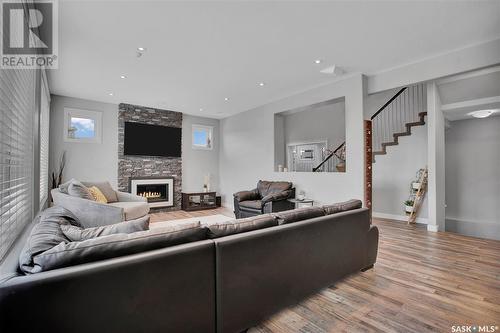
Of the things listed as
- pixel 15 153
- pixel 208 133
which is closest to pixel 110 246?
pixel 15 153

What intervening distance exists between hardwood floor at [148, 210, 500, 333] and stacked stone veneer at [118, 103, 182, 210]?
18.4ft

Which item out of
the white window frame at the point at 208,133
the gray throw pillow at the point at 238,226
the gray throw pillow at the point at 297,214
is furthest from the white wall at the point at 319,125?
the gray throw pillow at the point at 238,226

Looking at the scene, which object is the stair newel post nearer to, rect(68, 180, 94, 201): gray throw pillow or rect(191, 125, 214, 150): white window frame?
rect(68, 180, 94, 201): gray throw pillow

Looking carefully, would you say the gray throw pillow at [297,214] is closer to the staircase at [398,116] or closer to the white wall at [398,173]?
the white wall at [398,173]

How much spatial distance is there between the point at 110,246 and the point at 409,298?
2433 millimetres

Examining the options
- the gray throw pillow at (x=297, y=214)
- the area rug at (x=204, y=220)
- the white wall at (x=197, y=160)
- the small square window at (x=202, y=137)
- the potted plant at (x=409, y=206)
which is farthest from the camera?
the small square window at (x=202, y=137)

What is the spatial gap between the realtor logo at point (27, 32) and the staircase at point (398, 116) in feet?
20.9

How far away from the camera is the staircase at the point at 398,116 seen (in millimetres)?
5609

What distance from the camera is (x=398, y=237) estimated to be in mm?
4176

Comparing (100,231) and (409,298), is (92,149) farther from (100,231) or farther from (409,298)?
(409,298)

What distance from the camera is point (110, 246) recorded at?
4.32 ft

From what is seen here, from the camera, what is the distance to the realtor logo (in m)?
1.80

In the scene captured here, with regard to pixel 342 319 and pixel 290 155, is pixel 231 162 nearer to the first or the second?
pixel 290 155

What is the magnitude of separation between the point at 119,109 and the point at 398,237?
674cm
